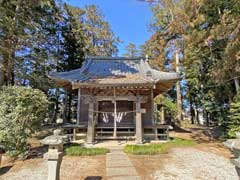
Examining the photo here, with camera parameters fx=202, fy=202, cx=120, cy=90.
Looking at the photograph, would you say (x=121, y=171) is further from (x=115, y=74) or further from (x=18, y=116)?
(x=115, y=74)

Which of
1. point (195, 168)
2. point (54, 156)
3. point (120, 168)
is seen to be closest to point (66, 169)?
point (120, 168)

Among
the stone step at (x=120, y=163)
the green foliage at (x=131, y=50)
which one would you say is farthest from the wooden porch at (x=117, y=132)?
the green foliage at (x=131, y=50)

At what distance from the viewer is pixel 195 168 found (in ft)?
20.8

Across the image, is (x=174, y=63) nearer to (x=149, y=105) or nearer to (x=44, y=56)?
(x=149, y=105)

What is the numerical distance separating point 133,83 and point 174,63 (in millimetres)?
11047

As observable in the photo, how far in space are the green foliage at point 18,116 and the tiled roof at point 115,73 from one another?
310cm

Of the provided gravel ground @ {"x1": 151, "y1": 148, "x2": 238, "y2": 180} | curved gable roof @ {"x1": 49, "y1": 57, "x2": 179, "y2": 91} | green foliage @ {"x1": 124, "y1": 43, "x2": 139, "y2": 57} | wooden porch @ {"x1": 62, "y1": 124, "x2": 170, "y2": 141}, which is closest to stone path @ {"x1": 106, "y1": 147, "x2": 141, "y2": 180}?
gravel ground @ {"x1": 151, "y1": 148, "x2": 238, "y2": 180}

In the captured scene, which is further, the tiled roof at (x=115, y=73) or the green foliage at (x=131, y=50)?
the green foliage at (x=131, y=50)

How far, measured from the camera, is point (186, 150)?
28.7 ft

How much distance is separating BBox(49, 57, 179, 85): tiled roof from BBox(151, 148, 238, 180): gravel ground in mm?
4007

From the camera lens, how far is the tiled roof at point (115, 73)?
1079 cm

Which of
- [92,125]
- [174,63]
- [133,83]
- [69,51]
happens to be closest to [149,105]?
[133,83]

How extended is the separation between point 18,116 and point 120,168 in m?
4.16

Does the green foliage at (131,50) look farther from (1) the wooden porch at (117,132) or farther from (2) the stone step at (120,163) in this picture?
(2) the stone step at (120,163)
